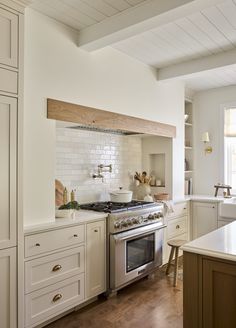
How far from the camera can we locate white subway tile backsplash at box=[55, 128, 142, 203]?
323cm

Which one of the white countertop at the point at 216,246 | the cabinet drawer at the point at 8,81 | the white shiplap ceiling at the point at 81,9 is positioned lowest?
the white countertop at the point at 216,246

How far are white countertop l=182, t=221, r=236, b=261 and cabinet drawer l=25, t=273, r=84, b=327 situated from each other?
127cm

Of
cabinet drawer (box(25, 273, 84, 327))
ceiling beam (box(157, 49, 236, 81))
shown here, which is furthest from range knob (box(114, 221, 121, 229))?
ceiling beam (box(157, 49, 236, 81))

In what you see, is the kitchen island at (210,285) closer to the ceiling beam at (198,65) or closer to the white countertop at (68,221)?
the white countertop at (68,221)

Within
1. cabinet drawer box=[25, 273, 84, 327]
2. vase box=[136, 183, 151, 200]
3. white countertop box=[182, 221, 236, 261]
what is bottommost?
cabinet drawer box=[25, 273, 84, 327]

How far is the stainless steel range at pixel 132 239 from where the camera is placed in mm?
2965

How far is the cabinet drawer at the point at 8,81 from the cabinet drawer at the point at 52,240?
1146mm

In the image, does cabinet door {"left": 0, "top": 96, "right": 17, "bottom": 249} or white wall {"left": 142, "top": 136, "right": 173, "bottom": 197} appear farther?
white wall {"left": 142, "top": 136, "right": 173, "bottom": 197}

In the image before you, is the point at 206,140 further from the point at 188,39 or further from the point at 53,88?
the point at 53,88

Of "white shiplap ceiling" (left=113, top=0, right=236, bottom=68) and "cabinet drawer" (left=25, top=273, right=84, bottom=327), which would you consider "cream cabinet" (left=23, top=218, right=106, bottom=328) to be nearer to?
"cabinet drawer" (left=25, top=273, right=84, bottom=327)

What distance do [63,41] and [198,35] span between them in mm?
1406

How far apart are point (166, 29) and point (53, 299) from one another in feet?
9.10

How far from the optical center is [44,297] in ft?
7.89

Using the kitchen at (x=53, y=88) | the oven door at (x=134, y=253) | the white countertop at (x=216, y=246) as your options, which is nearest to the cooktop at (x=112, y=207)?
the oven door at (x=134, y=253)
